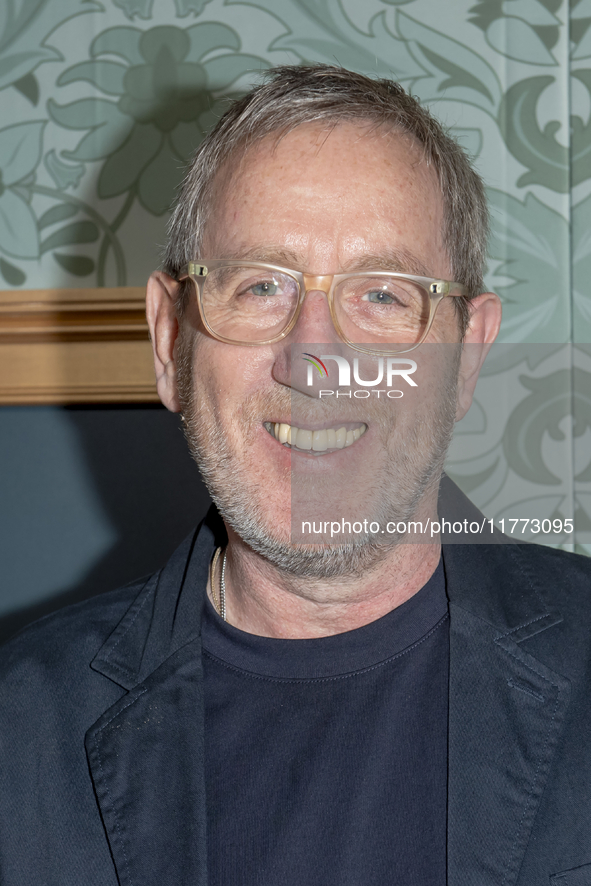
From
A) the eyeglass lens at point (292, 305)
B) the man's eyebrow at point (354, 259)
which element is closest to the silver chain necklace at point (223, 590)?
the eyeglass lens at point (292, 305)

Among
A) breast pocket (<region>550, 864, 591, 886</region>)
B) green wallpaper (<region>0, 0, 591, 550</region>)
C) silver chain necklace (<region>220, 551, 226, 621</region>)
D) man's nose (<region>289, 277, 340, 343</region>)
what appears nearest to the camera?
breast pocket (<region>550, 864, 591, 886</region>)

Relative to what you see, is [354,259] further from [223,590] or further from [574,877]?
[574,877]

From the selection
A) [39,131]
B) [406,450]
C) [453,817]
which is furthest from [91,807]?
[39,131]

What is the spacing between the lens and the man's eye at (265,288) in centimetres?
107

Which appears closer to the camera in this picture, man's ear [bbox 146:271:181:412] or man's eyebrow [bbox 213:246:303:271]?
man's eyebrow [bbox 213:246:303:271]

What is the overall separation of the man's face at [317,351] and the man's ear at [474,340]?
0.26ft

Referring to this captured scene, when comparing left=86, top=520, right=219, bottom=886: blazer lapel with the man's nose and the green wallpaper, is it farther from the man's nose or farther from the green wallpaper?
the green wallpaper

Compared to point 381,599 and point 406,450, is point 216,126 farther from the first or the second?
point 381,599

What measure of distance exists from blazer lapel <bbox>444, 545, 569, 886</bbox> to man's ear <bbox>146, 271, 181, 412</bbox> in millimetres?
492

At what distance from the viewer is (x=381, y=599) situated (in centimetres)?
111

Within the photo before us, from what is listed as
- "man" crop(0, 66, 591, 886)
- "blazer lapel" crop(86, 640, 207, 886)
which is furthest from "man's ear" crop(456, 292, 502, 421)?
"blazer lapel" crop(86, 640, 207, 886)

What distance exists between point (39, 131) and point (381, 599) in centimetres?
115

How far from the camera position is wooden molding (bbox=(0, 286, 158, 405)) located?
1.54 m

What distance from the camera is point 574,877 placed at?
898 millimetres
